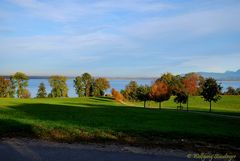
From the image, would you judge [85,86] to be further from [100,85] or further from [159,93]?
[159,93]

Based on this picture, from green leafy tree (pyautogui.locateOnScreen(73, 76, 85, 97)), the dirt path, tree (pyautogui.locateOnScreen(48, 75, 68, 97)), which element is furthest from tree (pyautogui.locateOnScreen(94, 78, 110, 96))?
the dirt path

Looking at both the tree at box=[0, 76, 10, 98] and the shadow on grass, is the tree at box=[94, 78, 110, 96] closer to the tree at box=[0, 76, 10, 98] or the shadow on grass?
the tree at box=[0, 76, 10, 98]

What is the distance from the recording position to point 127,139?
1079 centimetres

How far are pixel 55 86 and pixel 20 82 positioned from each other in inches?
474

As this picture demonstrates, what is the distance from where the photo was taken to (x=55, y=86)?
9619 cm

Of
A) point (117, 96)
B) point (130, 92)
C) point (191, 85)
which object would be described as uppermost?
point (191, 85)

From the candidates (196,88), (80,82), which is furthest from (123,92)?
(196,88)

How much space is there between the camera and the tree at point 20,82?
87.1 meters

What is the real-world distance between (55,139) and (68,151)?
6.52 ft

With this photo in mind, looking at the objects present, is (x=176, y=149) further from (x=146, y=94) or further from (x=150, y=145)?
(x=146, y=94)

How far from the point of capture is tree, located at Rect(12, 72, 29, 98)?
8712 centimetres

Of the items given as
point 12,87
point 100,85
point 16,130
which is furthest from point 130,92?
point 16,130

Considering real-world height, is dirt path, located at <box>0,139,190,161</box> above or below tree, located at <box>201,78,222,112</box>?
below

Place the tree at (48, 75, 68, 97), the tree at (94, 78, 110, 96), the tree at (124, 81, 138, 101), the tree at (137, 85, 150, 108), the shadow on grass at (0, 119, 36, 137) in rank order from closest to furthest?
1. the shadow on grass at (0, 119, 36, 137)
2. the tree at (137, 85, 150, 108)
3. the tree at (124, 81, 138, 101)
4. the tree at (48, 75, 68, 97)
5. the tree at (94, 78, 110, 96)
